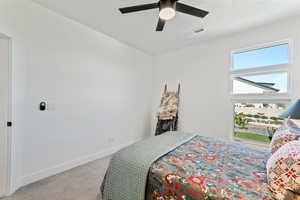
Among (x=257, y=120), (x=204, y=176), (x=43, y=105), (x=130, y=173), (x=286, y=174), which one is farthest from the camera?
(x=257, y=120)

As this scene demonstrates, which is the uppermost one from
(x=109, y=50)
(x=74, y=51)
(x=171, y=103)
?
(x=109, y=50)

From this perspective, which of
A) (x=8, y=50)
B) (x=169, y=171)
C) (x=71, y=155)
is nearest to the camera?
(x=169, y=171)

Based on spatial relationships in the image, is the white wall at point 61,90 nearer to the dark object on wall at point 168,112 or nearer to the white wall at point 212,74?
the dark object on wall at point 168,112

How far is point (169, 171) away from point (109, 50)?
2.83 meters

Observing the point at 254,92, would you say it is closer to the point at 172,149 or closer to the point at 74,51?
the point at 172,149

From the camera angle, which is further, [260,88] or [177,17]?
[260,88]

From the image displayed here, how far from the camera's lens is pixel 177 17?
230cm

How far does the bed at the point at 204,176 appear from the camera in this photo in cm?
90

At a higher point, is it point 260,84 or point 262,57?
point 262,57

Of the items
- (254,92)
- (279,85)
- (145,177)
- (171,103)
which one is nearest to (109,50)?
(171,103)

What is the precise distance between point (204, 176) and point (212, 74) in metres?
2.61

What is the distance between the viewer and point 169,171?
1.12 metres

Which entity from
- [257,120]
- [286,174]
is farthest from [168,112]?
[286,174]

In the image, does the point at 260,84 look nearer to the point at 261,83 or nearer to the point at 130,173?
the point at 261,83
